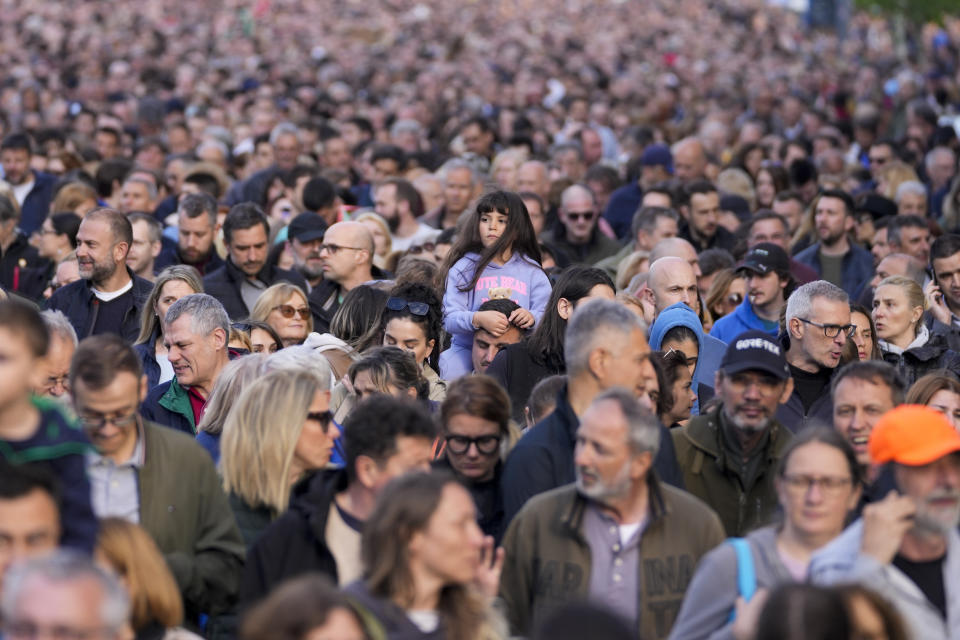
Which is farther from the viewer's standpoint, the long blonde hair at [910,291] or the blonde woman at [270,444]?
the long blonde hair at [910,291]

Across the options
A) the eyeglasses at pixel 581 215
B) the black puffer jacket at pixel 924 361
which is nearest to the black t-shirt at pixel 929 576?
the black puffer jacket at pixel 924 361

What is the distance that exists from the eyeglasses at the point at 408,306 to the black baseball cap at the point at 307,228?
3.13m

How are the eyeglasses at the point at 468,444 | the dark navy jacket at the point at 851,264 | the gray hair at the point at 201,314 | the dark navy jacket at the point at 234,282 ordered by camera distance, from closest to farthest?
the eyeglasses at the point at 468,444
the gray hair at the point at 201,314
the dark navy jacket at the point at 234,282
the dark navy jacket at the point at 851,264

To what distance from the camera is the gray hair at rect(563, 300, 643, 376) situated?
7.01m

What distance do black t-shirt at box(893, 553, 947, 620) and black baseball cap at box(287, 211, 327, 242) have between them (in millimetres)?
7511

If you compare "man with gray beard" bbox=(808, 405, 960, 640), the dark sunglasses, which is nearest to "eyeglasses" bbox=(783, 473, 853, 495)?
"man with gray beard" bbox=(808, 405, 960, 640)

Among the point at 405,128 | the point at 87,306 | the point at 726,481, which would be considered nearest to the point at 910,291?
the point at 726,481

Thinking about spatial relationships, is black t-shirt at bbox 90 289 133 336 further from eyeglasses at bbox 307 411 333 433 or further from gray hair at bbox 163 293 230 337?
eyeglasses at bbox 307 411 333 433

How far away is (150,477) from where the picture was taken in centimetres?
655

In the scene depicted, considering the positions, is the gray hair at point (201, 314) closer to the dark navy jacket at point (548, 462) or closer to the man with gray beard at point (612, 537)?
the dark navy jacket at point (548, 462)

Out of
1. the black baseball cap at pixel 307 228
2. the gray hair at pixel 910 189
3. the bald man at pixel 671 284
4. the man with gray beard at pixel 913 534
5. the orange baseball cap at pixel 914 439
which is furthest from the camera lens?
the gray hair at pixel 910 189

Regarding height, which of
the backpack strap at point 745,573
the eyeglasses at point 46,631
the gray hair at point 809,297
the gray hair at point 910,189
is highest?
the gray hair at point 910,189

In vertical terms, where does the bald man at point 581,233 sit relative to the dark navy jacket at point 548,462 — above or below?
above

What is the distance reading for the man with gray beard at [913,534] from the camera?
571cm
